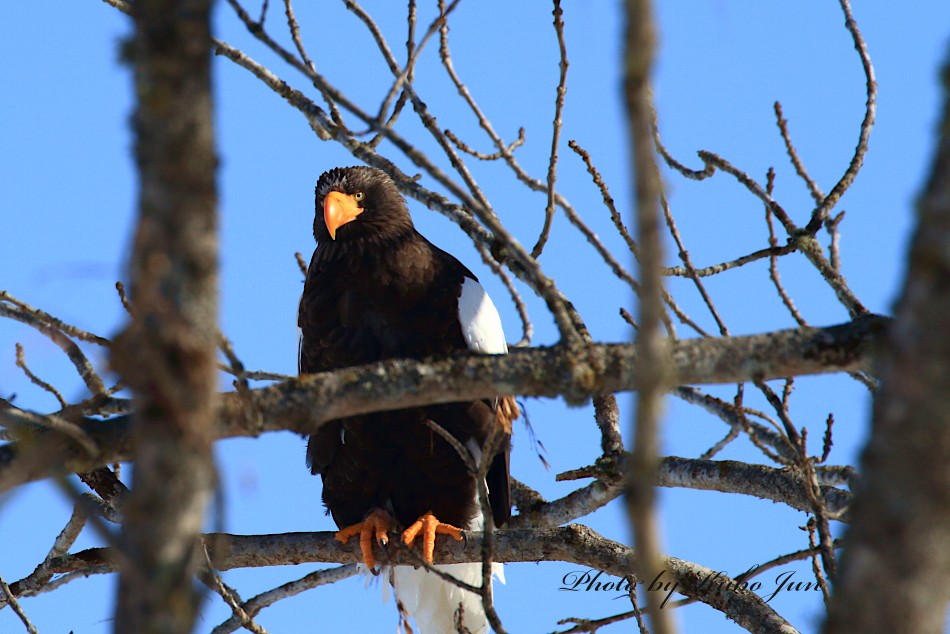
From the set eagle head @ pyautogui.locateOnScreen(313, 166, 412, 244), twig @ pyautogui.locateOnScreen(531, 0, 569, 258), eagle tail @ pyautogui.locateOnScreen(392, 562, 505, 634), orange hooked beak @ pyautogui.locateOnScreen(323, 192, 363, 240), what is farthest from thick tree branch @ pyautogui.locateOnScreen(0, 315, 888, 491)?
eagle tail @ pyautogui.locateOnScreen(392, 562, 505, 634)

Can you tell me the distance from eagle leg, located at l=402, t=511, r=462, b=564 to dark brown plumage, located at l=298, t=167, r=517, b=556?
11.8 inches

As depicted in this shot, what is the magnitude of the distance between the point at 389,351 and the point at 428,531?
0.79 meters

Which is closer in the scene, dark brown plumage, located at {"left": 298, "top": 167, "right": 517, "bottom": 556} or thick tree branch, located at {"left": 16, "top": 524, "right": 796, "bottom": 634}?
thick tree branch, located at {"left": 16, "top": 524, "right": 796, "bottom": 634}

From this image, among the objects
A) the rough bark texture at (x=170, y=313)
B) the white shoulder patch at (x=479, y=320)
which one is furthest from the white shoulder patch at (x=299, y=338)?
the rough bark texture at (x=170, y=313)

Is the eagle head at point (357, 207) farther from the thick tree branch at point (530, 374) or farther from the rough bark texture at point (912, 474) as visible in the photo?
the rough bark texture at point (912, 474)

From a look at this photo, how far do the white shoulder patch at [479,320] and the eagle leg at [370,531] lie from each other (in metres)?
0.85

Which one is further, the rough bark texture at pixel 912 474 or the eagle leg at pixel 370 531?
the eagle leg at pixel 370 531

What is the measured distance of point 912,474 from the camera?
129 cm

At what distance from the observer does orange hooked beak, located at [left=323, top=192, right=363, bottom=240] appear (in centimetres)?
513

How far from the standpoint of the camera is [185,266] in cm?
139

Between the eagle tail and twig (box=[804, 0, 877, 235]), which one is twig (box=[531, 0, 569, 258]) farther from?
the eagle tail

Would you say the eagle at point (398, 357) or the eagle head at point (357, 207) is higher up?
the eagle head at point (357, 207)

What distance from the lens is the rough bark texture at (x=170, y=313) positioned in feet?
4.47

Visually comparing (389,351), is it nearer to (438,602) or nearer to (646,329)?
(438,602)
